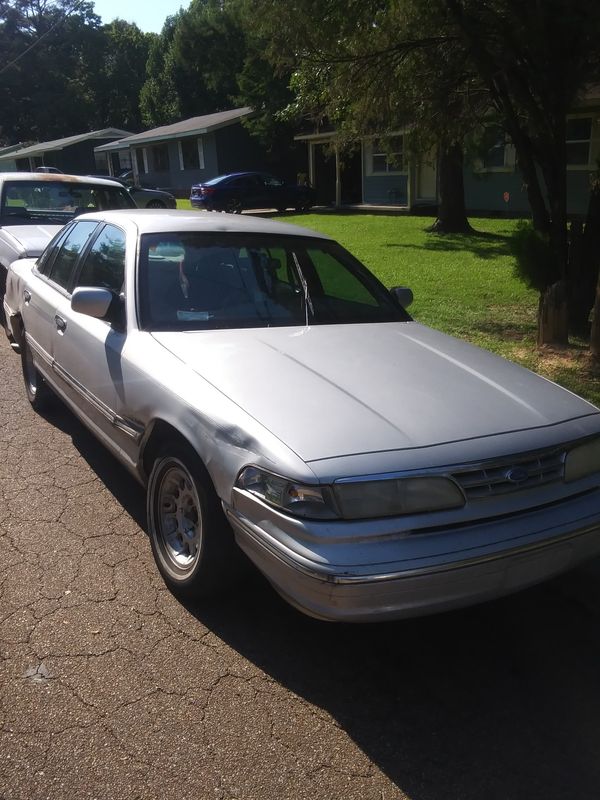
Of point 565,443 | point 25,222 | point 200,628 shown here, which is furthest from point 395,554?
point 25,222

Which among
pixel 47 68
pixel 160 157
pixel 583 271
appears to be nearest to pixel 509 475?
pixel 583 271

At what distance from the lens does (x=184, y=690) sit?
2.71 metres

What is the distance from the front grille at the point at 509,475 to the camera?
2.62m

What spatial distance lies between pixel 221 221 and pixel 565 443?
2.64 m

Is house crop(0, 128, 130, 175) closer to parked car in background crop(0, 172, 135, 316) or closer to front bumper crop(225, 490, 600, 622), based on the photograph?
parked car in background crop(0, 172, 135, 316)

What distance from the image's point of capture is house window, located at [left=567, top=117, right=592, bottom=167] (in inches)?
734

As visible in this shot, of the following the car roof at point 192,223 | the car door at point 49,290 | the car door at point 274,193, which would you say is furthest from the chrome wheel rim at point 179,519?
the car door at point 274,193

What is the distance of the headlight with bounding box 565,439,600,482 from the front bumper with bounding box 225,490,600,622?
223 millimetres

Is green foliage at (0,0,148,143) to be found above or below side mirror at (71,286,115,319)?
above

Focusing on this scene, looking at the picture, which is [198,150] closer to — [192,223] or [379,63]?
[379,63]

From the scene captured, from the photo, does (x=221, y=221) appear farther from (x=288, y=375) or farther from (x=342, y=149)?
(x=342, y=149)

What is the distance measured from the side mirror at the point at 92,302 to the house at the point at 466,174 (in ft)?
25.1

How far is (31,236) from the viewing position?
8062 mm

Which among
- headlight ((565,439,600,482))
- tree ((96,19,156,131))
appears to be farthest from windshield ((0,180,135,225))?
tree ((96,19,156,131))
